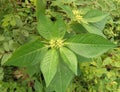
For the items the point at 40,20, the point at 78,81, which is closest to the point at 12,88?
the point at 78,81

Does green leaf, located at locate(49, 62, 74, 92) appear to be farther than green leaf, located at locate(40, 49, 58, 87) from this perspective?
Yes

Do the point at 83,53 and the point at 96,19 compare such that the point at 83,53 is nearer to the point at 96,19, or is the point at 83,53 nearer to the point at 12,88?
the point at 96,19

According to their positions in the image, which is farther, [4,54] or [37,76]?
[37,76]

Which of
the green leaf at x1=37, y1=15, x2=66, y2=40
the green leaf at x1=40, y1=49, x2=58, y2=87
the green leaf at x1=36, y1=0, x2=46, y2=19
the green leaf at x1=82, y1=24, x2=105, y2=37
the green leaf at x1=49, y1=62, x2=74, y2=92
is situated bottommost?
the green leaf at x1=49, y1=62, x2=74, y2=92

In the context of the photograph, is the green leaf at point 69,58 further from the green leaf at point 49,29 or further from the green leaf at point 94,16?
the green leaf at point 94,16

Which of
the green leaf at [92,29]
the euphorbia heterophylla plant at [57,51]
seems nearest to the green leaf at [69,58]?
the euphorbia heterophylla plant at [57,51]

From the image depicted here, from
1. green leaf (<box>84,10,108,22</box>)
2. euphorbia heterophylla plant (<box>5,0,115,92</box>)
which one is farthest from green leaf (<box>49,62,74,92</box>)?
green leaf (<box>84,10,108,22</box>)

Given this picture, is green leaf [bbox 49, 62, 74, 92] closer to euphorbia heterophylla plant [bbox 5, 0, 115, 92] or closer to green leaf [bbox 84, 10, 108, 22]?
euphorbia heterophylla plant [bbox 5, 0, 115, 92]
